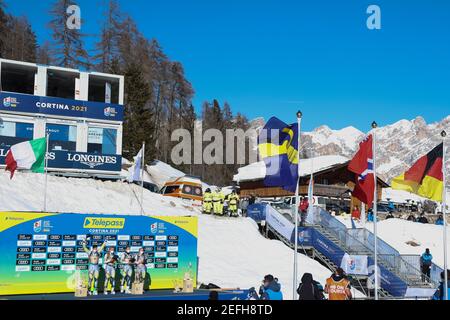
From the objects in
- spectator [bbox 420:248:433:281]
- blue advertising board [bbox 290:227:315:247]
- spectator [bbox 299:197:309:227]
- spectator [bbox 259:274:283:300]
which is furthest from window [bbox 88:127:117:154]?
spectator [bbox 259:274:283:300]

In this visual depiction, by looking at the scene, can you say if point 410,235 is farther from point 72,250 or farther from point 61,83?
point 72,250

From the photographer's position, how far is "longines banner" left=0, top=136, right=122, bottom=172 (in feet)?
105

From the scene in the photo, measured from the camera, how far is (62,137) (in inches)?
1326

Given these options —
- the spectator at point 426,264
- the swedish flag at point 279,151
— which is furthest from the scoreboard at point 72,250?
the spectator at point 426,264

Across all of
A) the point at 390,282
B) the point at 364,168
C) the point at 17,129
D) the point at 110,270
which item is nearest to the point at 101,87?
the point at 17,129

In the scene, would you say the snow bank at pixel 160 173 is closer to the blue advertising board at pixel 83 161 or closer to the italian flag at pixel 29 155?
the blue advertising board at pixel 83 161

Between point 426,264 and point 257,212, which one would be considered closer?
point 426,264

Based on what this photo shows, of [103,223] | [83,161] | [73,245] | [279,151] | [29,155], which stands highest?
[83,161]

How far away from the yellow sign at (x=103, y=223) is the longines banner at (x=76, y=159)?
49.9ft

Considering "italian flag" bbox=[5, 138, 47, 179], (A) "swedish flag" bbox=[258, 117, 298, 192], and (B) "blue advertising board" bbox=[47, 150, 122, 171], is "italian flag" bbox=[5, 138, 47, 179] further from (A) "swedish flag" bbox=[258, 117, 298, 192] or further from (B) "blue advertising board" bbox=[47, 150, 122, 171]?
(A) "swedish flag" bbox=[258, 117, 298, 192]

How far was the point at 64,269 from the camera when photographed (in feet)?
56.2

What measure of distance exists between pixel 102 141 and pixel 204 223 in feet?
29.5

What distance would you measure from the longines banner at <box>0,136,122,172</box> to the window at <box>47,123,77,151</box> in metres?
0.74
